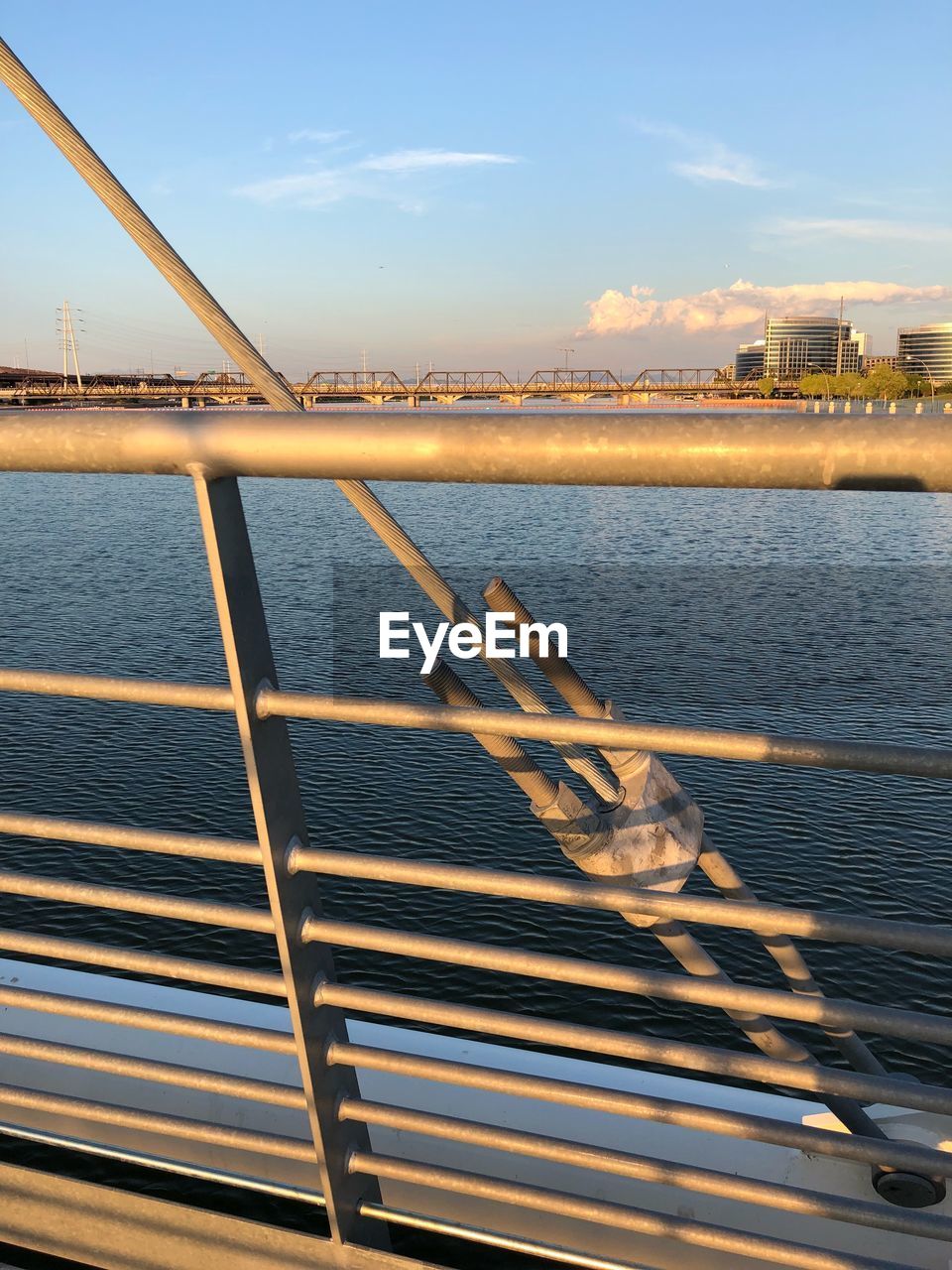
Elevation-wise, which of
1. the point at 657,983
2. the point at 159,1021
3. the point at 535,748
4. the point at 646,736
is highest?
the point at 646,736

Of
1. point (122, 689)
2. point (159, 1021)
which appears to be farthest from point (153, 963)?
point (122, 689)

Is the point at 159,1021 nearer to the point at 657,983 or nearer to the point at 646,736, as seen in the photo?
the point at 657,983

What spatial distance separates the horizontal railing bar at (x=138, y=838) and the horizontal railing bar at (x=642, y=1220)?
1.82 ft

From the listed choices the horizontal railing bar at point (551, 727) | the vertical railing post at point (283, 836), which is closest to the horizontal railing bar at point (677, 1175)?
the vertical railing post at point (283, 836)

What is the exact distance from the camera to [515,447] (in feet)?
3.80

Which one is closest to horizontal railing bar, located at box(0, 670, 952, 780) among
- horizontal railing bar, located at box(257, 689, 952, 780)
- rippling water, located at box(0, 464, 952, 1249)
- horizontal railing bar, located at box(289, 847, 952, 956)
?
horizontal railing bar, located at box(257, 689, 952, 780)

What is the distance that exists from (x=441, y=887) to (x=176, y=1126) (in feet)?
Answer: 2.41

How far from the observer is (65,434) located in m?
1.33

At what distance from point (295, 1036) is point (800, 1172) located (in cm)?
124

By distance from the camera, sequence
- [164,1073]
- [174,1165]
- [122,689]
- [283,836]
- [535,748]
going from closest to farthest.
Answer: [122,689]
[283,836]
[164,1073]
[174,1165]
[535,748]

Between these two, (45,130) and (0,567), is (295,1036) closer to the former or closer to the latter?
(45,130)

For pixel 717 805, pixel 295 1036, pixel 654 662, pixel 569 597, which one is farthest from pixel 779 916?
pixel 569 597

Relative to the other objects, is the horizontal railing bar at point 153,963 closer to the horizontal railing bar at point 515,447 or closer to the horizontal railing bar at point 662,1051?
the horizontal railing bar at point 662,1051

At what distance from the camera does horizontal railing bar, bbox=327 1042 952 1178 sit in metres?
1.31
